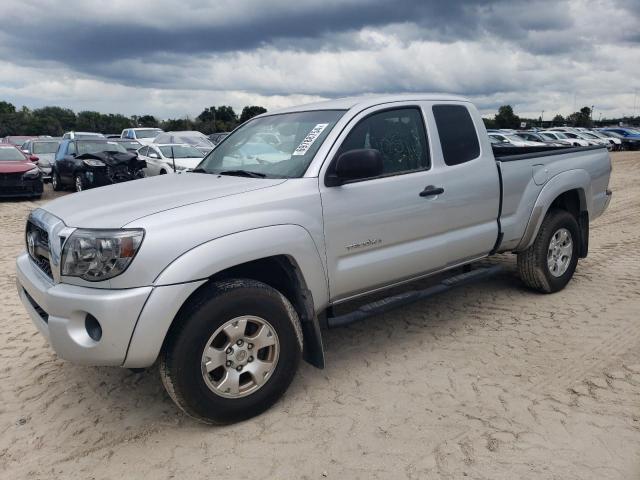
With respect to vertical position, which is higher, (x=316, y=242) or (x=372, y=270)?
(x=316, y=242)

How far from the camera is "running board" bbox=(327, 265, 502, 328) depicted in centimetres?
364

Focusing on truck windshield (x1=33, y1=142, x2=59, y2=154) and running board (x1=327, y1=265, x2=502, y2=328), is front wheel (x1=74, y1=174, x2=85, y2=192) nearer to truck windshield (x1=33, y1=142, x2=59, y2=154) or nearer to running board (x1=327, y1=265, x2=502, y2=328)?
truck windshield (x1=33, y1=142, x2=59, y2=154)

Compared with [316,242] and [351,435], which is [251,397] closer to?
[351,435]

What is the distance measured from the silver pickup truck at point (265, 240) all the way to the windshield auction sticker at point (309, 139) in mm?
11

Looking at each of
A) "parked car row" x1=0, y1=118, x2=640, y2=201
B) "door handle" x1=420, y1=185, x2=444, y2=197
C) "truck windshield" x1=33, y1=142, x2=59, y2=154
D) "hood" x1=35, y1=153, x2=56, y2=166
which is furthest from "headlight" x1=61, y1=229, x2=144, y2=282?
"truck windshield" x1=33, y1=142, x2=59, y2=154

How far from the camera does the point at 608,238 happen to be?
318 inches

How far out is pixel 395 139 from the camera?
3965 mm

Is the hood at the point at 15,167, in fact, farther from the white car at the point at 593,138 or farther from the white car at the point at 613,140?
the white car at the point at 613,140

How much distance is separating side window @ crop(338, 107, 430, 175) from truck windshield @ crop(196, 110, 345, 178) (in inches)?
8.0

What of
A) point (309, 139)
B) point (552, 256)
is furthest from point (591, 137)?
point (309, 139)

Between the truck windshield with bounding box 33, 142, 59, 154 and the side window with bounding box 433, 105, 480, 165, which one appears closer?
the side window with bounding box 433, 105, 480, 165

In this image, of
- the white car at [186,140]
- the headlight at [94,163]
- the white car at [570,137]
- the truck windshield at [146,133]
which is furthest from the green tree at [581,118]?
the headlight at [94,163]

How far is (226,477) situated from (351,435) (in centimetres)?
73

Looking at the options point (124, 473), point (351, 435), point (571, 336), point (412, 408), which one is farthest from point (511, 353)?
point (124, 473)
